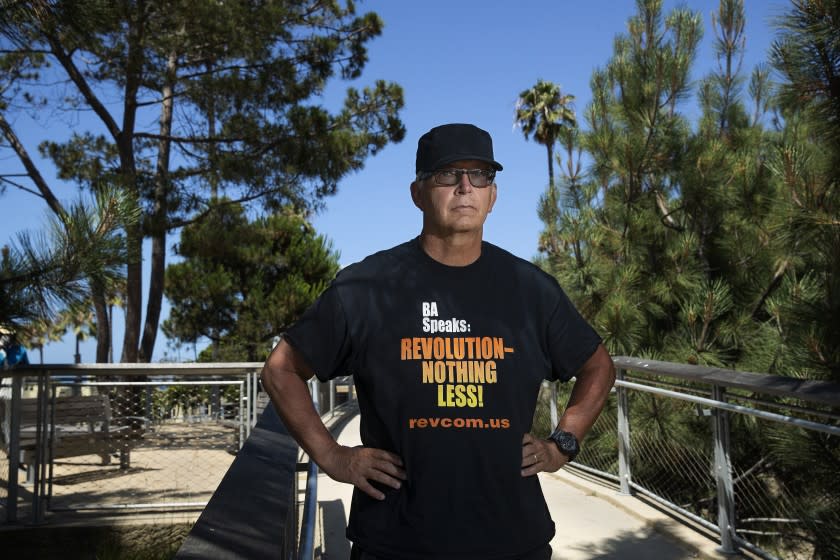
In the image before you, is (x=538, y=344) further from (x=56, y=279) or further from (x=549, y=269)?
(x=549, y=269)

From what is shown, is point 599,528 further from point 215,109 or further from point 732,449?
point 215,109

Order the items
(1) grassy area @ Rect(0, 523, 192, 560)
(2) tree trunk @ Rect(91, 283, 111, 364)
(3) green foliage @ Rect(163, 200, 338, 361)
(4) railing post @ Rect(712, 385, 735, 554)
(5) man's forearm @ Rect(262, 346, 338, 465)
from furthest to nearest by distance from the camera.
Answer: (3) green foliage @ Rect(163, 200, 338, 361), (2) tree trunk @ Rect(91, 283, 111, 364), (1) grassy area @ Rect(0, 523, 192, 560), (4) railing post @ Rect(712, 385, 735, 554), (5) man's forearm @ Rect(262, 346, 338, 465)

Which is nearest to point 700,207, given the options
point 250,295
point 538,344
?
point 538,344

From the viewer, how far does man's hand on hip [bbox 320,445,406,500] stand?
1.59 meters

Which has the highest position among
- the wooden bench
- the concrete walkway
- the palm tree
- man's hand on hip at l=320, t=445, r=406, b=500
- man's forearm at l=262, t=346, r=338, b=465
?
the palm tree

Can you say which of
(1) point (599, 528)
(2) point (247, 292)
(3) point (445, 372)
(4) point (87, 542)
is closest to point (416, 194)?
(3) point (445, 372)

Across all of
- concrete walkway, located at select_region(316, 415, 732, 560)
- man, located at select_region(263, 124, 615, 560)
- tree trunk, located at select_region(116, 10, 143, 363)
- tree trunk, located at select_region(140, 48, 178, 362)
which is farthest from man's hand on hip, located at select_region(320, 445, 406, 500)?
tree trunk, located at select_region(140, 48, 178, 362)

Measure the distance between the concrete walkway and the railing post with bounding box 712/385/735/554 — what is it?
3.7 inches

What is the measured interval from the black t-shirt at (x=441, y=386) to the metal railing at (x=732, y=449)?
5.39 ft

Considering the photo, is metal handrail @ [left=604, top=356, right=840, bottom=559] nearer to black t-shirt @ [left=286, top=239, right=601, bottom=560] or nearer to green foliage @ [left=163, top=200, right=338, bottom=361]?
black t-shirt @ [left=286, top=239, right=601, bottom=560]

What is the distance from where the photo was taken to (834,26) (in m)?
4.16

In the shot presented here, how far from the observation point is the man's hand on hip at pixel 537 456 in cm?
165

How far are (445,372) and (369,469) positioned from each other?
9.8 inches

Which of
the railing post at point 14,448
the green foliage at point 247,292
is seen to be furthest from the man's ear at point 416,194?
the green foliage at point 247,292
